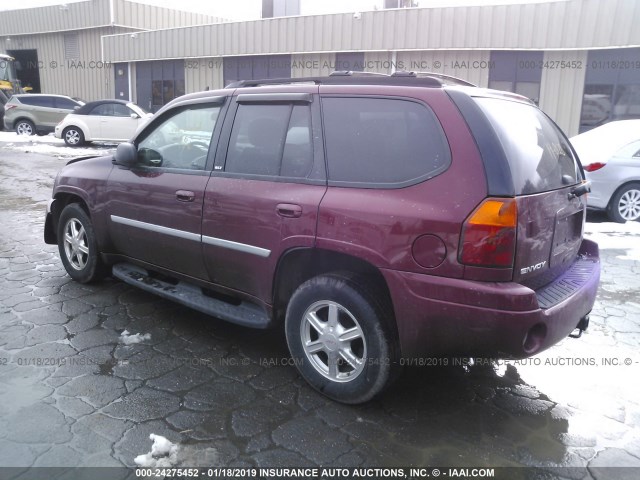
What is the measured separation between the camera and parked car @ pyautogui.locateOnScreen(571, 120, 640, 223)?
26.7 ft

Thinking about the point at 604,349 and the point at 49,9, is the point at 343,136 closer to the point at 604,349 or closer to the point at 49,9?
the point at 604,349

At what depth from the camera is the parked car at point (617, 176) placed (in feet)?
26.7

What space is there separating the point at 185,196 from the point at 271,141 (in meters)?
0.78

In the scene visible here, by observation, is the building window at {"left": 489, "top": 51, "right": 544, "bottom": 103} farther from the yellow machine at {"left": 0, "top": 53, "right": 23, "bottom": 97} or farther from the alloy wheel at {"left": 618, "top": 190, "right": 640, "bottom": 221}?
the yellow machine at {"left": 0, "top": 53, "right": 23, "bottom": 97}

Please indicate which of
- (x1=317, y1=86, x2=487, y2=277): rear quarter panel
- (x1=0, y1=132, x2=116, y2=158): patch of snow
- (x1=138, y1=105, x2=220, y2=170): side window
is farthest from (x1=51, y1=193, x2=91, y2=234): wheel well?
(x1=0, y1=132, x2=116, y2=158): patch of snow

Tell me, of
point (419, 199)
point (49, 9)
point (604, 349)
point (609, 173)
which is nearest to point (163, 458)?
point (419, 199)

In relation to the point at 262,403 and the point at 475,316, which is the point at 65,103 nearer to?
the point at 262,403

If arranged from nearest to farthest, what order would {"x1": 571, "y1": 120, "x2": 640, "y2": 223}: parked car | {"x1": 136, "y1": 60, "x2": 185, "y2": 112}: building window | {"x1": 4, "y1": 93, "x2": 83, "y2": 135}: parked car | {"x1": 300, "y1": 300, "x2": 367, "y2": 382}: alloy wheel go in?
{"x1": 300, "y1": 300, "x2": 367, "y2": 382}: alloy wheel, {"x1": 571, "y1": 120, "x2": 640, "y2": 223}: parked car, {"x1": 4, "y1": 93, "x2": 83, "y2": 135}: parked car, {"x1": 136, "y1": 60, "x2": 185, "y2": 112}: building window

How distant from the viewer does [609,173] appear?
8148 mm

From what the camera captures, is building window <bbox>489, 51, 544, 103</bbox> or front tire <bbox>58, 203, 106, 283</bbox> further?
building window <bbox>489, 51, 544, 103</bbox>

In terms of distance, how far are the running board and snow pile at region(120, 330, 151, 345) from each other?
0.32 meters

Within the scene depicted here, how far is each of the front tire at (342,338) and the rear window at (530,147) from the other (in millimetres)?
993

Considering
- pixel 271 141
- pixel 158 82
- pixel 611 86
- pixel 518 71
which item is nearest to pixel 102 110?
pixel 158 82

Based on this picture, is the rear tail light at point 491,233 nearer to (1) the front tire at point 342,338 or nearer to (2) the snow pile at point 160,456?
(1) the front tire at point 342,338
